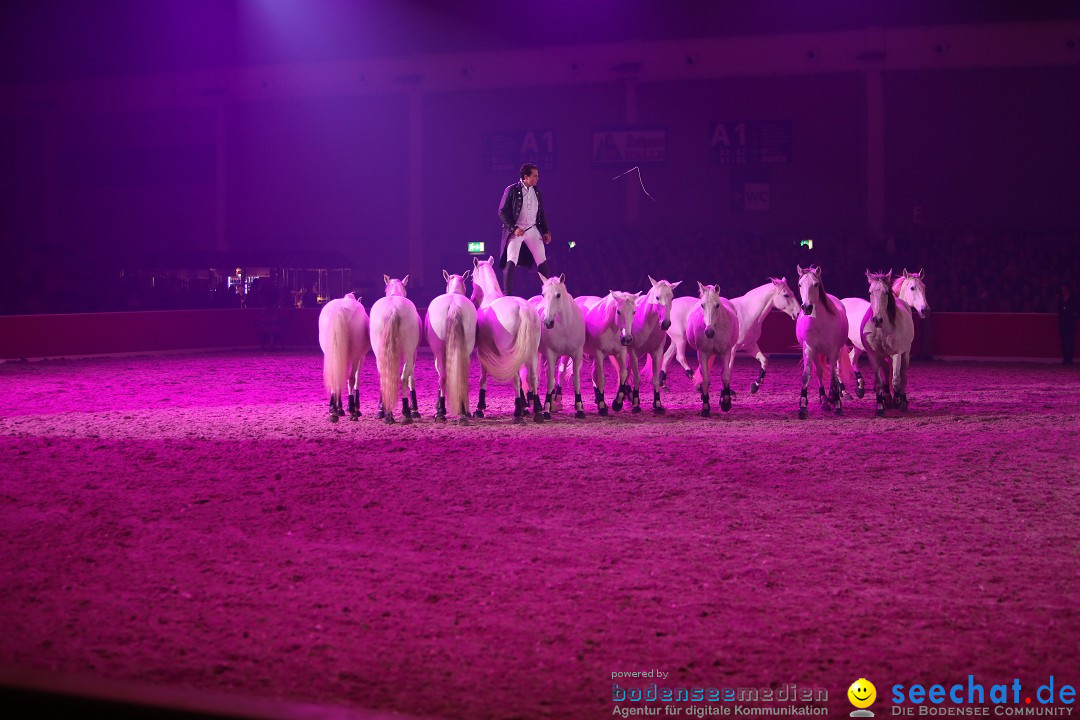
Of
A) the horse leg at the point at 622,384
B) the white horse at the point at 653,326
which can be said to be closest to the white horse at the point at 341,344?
the horse leg at the point at 622,384

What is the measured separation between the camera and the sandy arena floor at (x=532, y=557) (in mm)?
4359

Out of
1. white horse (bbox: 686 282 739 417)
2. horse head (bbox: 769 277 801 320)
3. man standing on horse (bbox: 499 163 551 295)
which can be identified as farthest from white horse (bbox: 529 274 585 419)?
horse head (bbox: 769 277 801 320)

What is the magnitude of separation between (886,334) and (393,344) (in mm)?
6227

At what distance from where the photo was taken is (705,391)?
13.0 metres

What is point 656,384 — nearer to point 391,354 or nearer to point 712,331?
point 712,331

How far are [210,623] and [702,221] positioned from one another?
25.7m

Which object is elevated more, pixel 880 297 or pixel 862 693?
pixel 880 297

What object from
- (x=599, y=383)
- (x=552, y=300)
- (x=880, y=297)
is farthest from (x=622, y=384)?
(x=880, y=297)

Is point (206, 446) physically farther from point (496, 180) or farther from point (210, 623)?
point (496, 180)

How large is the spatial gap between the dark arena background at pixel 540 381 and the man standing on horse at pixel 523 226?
1903 mm

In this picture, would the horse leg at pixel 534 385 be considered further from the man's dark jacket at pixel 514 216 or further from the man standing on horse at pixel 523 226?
the man's dark jacket at pixel 514 216

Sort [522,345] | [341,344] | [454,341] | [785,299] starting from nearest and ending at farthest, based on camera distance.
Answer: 1. [454,341]
2. [522,345]
3. [341,344]
4. [785,299]

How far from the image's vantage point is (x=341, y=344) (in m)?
12.1

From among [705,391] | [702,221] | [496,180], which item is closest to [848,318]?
[705,391]
